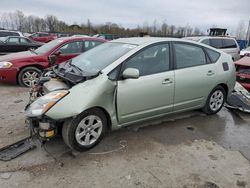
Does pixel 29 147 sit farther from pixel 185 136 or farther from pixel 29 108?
pixel 185 136

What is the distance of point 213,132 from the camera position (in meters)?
3.91

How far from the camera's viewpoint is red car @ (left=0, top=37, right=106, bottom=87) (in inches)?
235

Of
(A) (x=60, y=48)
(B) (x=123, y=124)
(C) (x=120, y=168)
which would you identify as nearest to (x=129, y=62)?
(B) (x=123, y=124)

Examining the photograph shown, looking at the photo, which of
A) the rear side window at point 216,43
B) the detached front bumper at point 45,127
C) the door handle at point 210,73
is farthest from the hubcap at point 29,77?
the rear side window at point 216,43

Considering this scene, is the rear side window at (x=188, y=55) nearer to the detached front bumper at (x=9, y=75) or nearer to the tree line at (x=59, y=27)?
the detached front bumper at (x=9, y=75)

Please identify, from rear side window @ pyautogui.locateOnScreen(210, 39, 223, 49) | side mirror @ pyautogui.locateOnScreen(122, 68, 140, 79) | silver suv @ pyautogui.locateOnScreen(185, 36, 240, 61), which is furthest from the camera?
rear side window @ pyautogui.locateOnScreen(210, 39, 223, 49)

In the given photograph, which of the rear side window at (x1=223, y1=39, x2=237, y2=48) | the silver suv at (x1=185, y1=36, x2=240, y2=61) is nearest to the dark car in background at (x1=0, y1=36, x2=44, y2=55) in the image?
the silver suv at (x1=185, y1=36, x2=240, y2=61)

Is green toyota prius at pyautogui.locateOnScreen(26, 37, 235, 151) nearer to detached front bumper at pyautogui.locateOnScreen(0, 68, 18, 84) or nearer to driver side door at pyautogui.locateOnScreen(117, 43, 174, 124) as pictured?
driver side door at pyautogui.locateOnScreen(117, 43, 174, 124)

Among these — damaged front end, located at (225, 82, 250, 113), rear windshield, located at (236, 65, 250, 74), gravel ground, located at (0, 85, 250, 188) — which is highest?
rear windshield, located at (236, 65, 250, 74)

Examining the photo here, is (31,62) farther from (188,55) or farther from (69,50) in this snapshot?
(188,55)

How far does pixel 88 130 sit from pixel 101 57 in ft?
4.08

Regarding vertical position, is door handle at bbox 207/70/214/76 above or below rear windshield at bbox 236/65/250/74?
above

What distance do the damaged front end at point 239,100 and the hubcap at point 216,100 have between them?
20.2 inches

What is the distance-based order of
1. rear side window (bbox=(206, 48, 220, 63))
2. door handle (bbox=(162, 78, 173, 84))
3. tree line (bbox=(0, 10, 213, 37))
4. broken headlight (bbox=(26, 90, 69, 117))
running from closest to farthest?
1. broken headlight (bbox=(26, 90, 69, 117))
2. door handle (bbox=(162, 78, 173, 84))
3. rear side window (bbox=(206, 48, 220, 63))
4. tree line (bbox=(0, 10, 213, 37))
